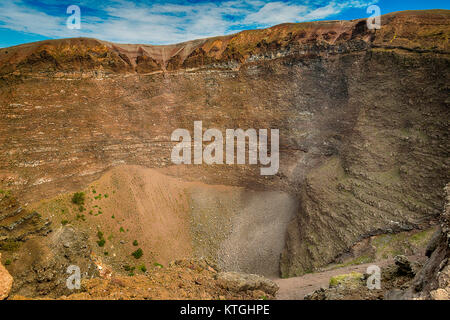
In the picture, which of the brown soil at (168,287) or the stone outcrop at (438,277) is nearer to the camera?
the stone outcrop at (438,277)

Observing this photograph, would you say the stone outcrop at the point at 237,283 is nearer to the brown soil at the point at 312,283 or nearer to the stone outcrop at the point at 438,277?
the brown soil at the point at 312,283

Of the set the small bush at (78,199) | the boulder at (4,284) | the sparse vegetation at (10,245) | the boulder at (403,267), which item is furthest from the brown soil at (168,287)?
the small bush at (78,199)

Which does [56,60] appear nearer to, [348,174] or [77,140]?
[77,140]

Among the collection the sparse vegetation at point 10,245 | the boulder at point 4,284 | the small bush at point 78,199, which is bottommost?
the sparse vegetation at point 10,245

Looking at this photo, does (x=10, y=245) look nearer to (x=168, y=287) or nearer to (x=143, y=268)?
(x=143, y=268)

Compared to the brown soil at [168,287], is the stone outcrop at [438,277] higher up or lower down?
higher up

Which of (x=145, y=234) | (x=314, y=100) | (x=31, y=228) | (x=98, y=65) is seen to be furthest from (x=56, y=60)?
(x=314, y=100)

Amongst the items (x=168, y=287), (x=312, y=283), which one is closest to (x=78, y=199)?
(x=168, y=287)
